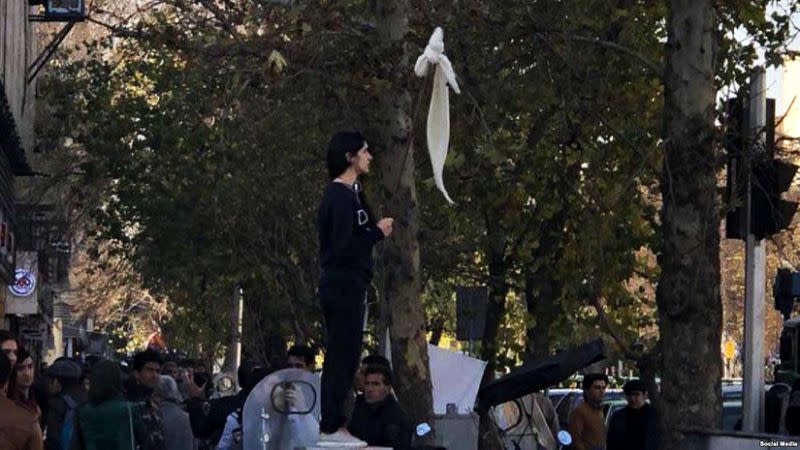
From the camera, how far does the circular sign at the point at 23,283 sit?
48.1m

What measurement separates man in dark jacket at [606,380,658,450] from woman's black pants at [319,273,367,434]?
9075mm

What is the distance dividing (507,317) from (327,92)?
1514cm

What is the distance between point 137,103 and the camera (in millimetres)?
39562

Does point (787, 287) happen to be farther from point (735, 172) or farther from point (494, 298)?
point (494, 298)

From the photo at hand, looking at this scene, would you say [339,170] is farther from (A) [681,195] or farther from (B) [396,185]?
(B) [396,185]

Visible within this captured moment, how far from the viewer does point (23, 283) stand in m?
49.0

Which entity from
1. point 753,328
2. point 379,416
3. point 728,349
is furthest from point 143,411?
point 728,349

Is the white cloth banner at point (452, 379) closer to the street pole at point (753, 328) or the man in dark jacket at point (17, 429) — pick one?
the street pole at point (753, 328)

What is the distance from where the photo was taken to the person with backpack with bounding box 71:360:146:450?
13141 mm

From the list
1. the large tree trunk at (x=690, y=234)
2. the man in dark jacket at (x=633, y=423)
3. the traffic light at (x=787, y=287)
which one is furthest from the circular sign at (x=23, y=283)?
the large tree trunk at (x=690, y=234)

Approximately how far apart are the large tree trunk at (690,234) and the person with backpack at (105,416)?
4.97 meters

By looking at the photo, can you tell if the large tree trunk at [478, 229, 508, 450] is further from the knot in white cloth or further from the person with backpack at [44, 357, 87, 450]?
the knot in white cloth

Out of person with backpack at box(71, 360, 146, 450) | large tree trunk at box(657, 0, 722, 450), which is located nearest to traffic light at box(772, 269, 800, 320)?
large tree trunk at box(657, 0, 722, 450)

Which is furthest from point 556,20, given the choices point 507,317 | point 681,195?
point 507,317
